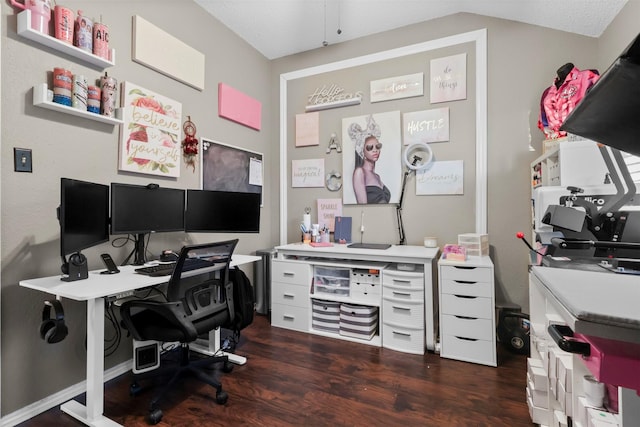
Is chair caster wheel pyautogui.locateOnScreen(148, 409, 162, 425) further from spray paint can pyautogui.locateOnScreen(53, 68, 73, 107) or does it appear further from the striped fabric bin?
spray paint can pyautogui.locateOnScreen(53, 68, 73, 107)

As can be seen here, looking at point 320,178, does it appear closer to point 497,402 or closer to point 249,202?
point 249,202

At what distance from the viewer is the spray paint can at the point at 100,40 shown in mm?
1727

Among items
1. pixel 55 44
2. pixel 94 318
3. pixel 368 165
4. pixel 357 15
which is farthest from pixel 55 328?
pixel 357 15

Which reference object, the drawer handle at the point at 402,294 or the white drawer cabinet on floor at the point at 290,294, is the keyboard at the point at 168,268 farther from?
the drawer handle at the point at 402,294

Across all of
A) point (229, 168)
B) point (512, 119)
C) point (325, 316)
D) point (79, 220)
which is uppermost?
point (512, 119)

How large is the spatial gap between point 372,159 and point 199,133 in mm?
1612

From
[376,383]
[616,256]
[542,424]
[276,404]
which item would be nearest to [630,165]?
[616,256]

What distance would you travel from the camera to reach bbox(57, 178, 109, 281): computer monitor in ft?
4.52

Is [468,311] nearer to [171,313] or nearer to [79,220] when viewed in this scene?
[171,313]

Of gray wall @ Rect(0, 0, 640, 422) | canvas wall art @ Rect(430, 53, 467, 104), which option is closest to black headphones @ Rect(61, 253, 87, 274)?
gray wall @ Rect(0, 0, 640, 422)

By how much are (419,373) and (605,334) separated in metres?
1.63

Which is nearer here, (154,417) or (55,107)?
(154,417)

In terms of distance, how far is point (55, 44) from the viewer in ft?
5.14

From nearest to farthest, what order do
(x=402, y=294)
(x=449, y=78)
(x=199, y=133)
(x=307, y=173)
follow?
(x=402, y=294), (x=199, y=133), (x=449, y=78), (x=307, y=173)
